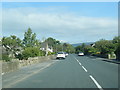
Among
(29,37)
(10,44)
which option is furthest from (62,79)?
(29,37)

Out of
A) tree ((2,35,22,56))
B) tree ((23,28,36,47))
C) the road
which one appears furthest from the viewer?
tree ((23,28,36,47))

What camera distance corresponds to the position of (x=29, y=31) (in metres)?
78.6

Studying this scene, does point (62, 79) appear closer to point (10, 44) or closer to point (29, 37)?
point (10, 44)

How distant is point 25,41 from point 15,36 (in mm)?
9492

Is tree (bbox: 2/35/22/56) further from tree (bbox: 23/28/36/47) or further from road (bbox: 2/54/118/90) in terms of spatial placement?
road (bbox: 2/54/118/90)

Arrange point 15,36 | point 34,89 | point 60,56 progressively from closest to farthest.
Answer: point 34,89 < point 60,56 < point 15,36

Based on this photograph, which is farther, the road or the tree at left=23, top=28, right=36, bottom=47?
the tree at left=23, top=28, right=36, bottom=47

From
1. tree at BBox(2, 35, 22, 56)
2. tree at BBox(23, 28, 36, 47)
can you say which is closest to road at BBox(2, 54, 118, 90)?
tree at BBox(2, 35, 22, 56)

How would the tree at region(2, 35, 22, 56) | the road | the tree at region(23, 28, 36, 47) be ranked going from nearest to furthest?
the road, the tree at region(2, 35, 22, 56), the tree at region(23, 28, 36, 47)

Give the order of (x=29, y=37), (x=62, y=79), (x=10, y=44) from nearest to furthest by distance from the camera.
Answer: (x=62, y=79) < (x=10, y=44) < (x=29, y=37)

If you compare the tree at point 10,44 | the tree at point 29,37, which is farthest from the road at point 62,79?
the tree at point 29,37

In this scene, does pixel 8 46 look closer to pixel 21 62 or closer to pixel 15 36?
pixel 15 36

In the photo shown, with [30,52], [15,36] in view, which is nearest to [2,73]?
[30,52]

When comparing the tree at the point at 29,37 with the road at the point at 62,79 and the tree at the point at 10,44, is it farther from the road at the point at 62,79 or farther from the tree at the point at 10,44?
the road at the point at 62,79
